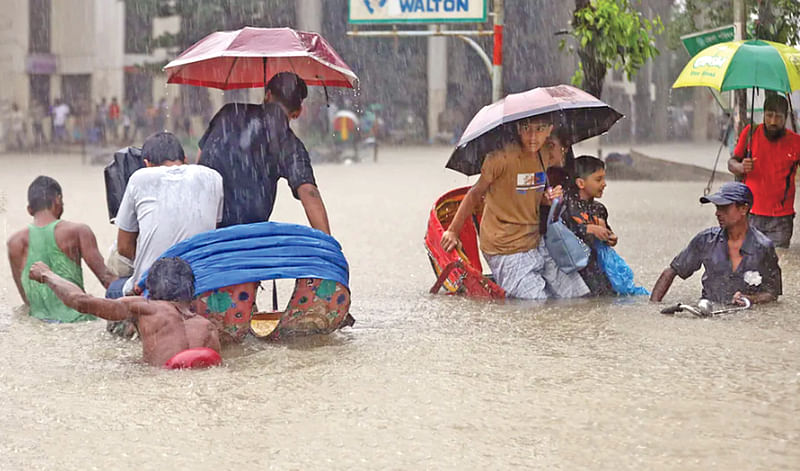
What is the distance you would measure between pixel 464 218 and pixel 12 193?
38.4 feet

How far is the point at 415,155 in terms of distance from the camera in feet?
103

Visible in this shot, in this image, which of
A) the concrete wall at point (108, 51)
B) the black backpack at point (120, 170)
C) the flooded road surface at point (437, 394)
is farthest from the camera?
the concrete wall at point (108, 51)

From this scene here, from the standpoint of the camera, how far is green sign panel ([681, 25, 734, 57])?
472 inches

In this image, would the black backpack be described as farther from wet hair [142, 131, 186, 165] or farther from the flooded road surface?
the flooded road surface

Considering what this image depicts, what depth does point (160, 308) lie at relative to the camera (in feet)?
18.6

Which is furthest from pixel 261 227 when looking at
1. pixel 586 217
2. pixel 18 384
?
pixel 586 217

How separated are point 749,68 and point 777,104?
1167mm

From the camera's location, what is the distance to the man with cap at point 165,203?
6.09 metres

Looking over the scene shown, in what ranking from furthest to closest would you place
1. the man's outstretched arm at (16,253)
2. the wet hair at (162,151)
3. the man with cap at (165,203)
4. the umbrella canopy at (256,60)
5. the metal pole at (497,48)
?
the metal pole at (497,48) → the man's outstretched arm at (16,253) → the umbrella canopy at (256,60) → the wet hair at (162,151) → the man with cap at (165,203)

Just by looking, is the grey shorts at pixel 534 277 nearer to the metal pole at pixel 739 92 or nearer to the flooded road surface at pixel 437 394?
the flooded road surface at pixel 437 394

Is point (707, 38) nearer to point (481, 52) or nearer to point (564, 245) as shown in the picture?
point (481, 52)

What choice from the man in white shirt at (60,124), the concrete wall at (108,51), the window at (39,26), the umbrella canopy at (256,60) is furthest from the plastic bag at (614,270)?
the window at (39,26)

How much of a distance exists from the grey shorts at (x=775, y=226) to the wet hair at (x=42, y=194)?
18.8 ft

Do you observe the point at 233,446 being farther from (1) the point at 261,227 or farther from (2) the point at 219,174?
(2) the point at 219,174
